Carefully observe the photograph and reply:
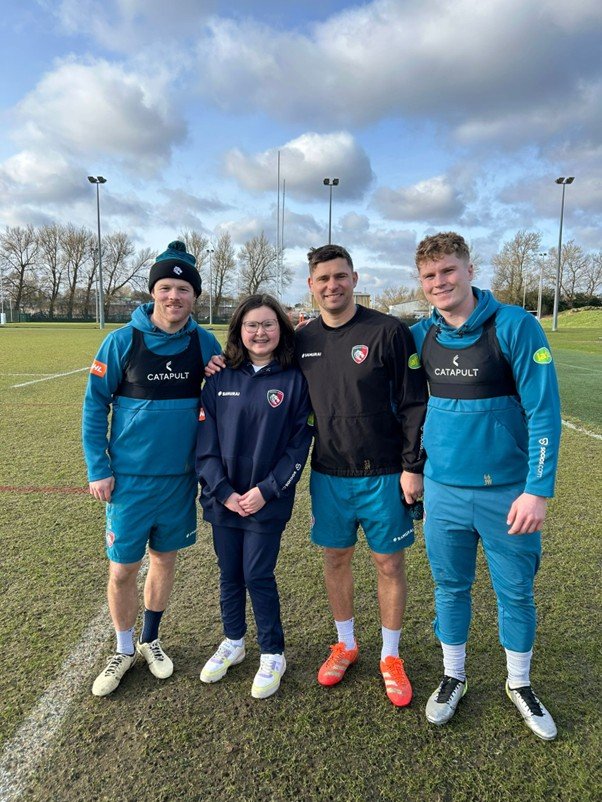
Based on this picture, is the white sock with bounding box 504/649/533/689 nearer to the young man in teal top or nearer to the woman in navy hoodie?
the young man in teal top

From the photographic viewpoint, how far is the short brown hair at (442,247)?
88.5 inches

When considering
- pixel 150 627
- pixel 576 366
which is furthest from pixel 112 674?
pixel 576 366

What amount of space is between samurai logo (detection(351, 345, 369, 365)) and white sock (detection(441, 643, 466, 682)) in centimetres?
134

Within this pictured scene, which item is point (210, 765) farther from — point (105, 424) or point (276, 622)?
point (105, 424)

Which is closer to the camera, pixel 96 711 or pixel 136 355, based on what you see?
pixel 96 711

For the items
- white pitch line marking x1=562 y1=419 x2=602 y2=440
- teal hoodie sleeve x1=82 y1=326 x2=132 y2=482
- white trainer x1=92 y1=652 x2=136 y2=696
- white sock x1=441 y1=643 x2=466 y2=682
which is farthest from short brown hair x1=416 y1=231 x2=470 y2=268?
white pitch line marking x1=562 y1=419 x2=602 y2=440

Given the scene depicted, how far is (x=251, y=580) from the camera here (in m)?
2.48

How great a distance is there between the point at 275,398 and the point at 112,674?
4.86 ft

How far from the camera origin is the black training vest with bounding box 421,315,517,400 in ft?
7.14

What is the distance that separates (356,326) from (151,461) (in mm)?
1167

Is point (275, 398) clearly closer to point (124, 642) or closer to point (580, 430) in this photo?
point (124, 642)

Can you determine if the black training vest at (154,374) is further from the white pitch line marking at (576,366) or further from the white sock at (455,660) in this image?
the white pitch line marking at (576,366)

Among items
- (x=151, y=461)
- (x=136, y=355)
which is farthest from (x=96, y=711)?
(x=136, y=355)

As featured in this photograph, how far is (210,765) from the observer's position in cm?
200
